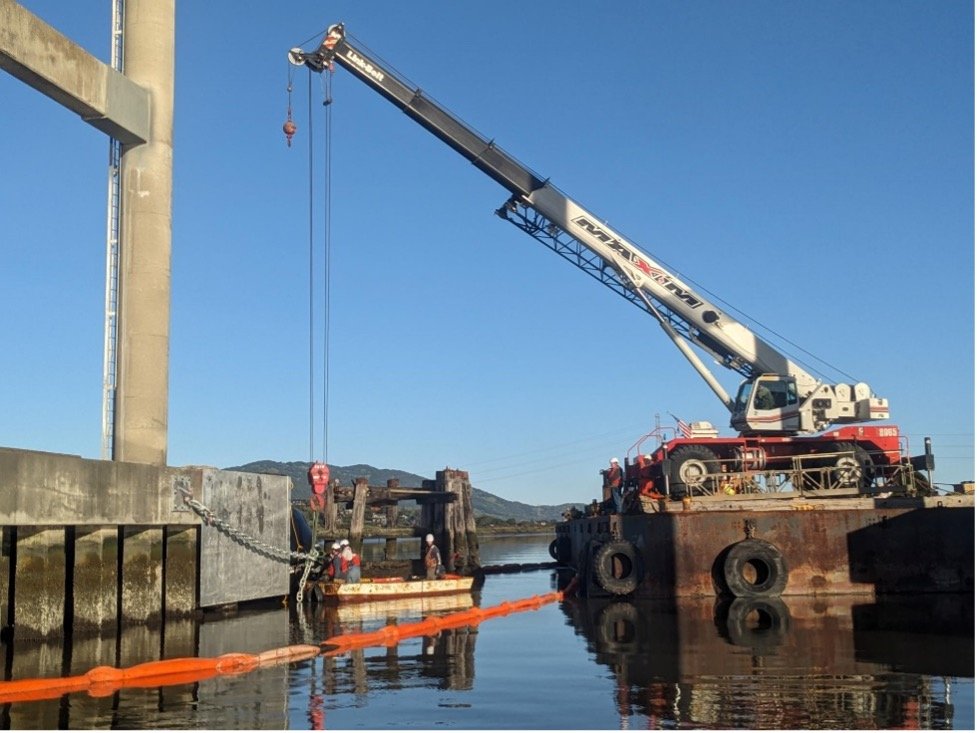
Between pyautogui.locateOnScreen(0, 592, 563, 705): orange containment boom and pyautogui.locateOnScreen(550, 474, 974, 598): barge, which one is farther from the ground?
pyautogui.locateOnScreen(550, 474, 974, 598): barge

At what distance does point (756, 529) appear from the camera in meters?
24.8

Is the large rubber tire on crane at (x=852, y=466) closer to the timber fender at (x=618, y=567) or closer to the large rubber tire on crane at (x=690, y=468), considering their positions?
the large rubber tire on crane at (x=690, y=468)

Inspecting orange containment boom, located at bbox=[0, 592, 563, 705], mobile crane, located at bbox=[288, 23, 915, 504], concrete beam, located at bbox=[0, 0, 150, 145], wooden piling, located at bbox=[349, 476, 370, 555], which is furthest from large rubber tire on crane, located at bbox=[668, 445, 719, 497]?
concrete beam, located at bbox=[0, 0, 150, 145]

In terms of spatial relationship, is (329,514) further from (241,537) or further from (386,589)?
(241,537)

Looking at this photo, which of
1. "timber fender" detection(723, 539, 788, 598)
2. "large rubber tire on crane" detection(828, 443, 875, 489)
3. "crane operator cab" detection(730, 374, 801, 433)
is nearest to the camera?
"timber fender" detection(723, 539, 788, 598)

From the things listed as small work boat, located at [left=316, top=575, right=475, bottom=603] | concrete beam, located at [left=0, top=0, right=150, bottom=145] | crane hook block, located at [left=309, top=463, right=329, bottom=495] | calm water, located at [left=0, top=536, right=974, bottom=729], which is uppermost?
concrete beam, located at [left=0, top=0, right=150, bottom=145]

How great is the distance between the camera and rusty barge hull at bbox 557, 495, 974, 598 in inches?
966

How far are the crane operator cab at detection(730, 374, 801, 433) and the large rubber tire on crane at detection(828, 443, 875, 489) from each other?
61.6 inches

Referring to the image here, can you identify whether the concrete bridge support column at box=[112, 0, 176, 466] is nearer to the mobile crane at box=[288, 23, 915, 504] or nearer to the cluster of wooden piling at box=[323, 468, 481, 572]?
the mobile crane at box=[288, 23, 915, 504]

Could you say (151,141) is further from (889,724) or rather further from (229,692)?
(889,724)

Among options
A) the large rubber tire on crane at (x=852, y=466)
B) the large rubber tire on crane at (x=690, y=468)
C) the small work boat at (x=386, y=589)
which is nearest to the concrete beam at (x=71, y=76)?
the small work boat at (x=386, y=589)

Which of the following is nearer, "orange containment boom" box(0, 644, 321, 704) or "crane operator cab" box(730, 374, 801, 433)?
"orange containment boom" box(0, 644, 321, 704)

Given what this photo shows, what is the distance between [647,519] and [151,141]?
601 inches

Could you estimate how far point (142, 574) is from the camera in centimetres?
2216
